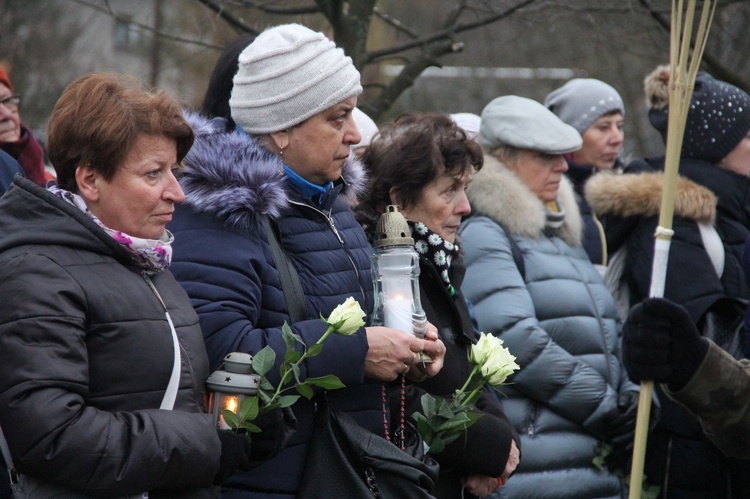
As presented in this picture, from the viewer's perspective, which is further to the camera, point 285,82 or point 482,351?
point 482,351

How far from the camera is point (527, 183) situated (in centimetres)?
502

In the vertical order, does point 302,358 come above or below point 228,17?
below

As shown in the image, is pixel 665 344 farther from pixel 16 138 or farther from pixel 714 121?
pixel 16 138

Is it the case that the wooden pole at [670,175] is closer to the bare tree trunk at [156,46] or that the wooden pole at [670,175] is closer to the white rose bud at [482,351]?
the white rose bud at [482,351]

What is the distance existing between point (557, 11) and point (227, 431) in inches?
203

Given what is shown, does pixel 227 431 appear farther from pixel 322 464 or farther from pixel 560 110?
pixel 560 110

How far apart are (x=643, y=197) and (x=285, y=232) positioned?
2.39m

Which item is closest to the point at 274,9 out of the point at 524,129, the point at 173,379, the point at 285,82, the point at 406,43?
the point at 406,43

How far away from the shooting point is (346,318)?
114 inches

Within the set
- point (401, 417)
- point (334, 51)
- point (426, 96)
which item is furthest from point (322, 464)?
point (426, 96)

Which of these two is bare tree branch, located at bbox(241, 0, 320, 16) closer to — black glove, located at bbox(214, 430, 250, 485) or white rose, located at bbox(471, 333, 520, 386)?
white rose, located at bbox(471, 333, 520, 386)

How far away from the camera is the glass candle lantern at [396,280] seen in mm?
3225

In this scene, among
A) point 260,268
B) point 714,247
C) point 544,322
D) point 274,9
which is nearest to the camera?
point 260,268

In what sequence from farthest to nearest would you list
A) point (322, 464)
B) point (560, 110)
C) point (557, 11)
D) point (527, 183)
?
point (557, 11) → point (560, 110) → point (527, 183) → point (322, 464)
